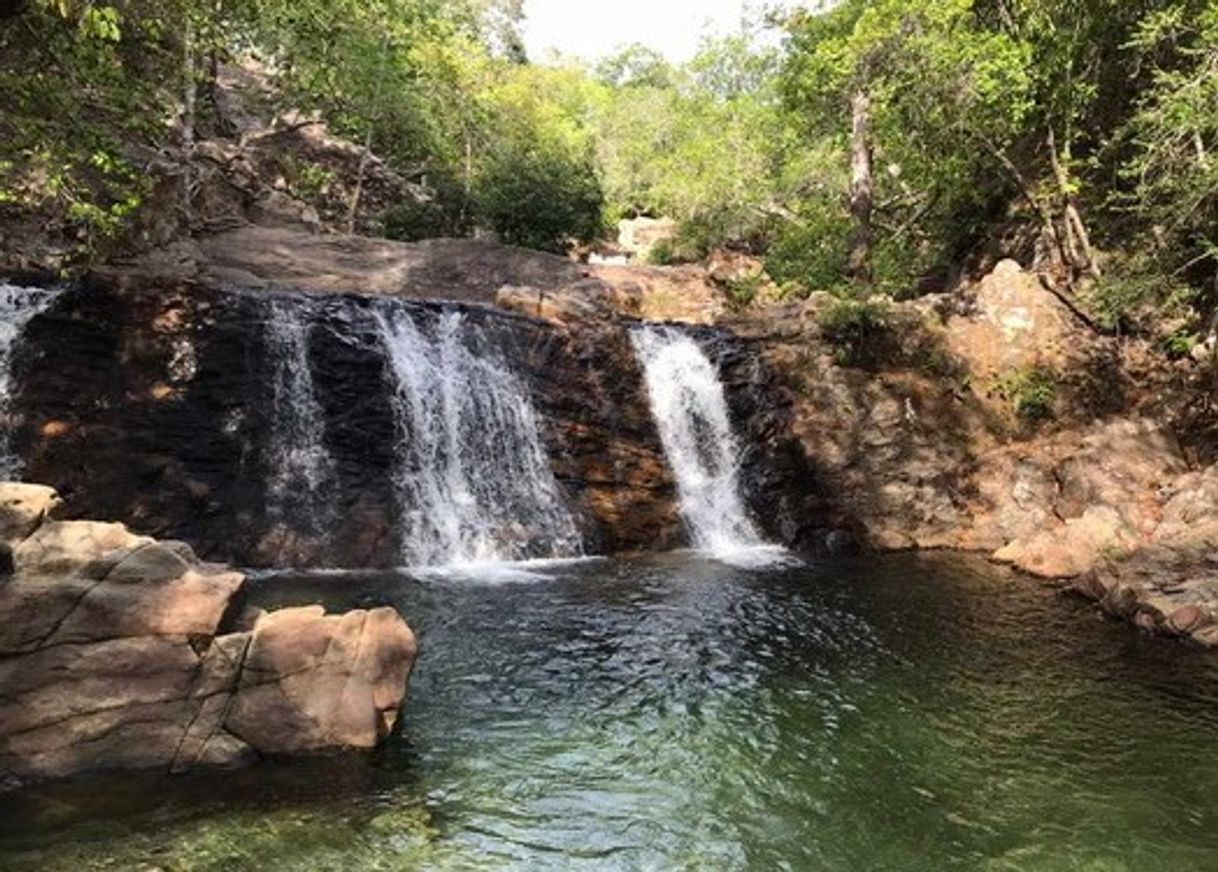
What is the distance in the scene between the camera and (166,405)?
15.6 metres

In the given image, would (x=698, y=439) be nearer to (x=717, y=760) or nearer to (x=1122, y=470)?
(x=1122, y=470)

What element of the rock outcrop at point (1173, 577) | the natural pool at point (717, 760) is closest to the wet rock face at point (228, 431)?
the natural pool at point (717, 760)

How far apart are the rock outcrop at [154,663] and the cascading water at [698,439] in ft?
36.4

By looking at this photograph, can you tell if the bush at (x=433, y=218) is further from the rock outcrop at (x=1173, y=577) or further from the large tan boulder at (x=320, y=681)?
the large tan boulder at (x=320, y=681)

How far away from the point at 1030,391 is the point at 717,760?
1577 centimetres

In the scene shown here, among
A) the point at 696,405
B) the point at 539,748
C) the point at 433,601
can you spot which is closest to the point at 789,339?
the point at 696,405

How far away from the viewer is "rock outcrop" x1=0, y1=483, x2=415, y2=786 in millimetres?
7117

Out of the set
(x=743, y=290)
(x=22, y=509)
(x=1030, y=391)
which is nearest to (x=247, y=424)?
(x=22, y=509)

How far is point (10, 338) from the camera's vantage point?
14.9 meters

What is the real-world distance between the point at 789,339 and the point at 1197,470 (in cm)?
894

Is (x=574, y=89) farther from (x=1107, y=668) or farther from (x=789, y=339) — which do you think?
(x=1107, y=668)

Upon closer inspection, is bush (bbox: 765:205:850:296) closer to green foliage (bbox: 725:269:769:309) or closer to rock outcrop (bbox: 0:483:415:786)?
green foliage (bbox: 725:269:769:309)

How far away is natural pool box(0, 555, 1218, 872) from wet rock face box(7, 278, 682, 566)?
2.45 meters

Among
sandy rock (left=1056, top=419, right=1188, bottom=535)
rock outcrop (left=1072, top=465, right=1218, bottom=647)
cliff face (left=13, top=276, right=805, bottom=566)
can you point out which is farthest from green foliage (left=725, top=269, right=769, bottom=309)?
rock outcrop (left=1072, top=465, right=1218, bottom=647)
